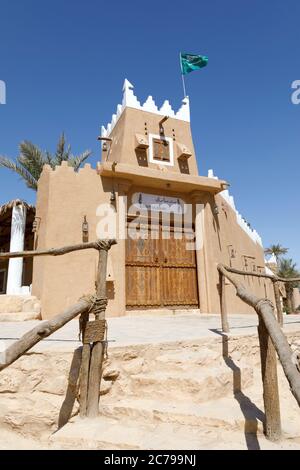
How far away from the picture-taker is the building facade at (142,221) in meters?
8.33

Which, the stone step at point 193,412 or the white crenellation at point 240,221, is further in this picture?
the white crenellation at point 240,221

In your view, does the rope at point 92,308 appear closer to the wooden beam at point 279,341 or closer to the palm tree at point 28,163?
the wooden beam at point 279,341

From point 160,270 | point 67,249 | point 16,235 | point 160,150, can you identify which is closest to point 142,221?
point 160,270

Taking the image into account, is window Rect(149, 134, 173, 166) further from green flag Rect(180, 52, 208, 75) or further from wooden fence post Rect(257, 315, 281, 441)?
wooden fence post Rect(257, 315, 281, 441)

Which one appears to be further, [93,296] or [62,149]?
[62,149]

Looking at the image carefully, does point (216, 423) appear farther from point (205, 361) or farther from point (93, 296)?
point (93, 296)

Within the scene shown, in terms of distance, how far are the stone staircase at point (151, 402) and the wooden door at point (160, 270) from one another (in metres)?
5.27

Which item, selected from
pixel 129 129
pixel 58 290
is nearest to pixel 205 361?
pixel 58 290

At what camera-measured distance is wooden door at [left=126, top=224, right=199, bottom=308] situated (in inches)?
367

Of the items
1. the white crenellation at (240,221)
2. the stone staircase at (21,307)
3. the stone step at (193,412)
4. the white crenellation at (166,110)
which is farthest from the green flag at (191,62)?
the stone step at (193,412)

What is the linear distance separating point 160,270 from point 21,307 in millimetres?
4291

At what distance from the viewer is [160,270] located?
9.75m
